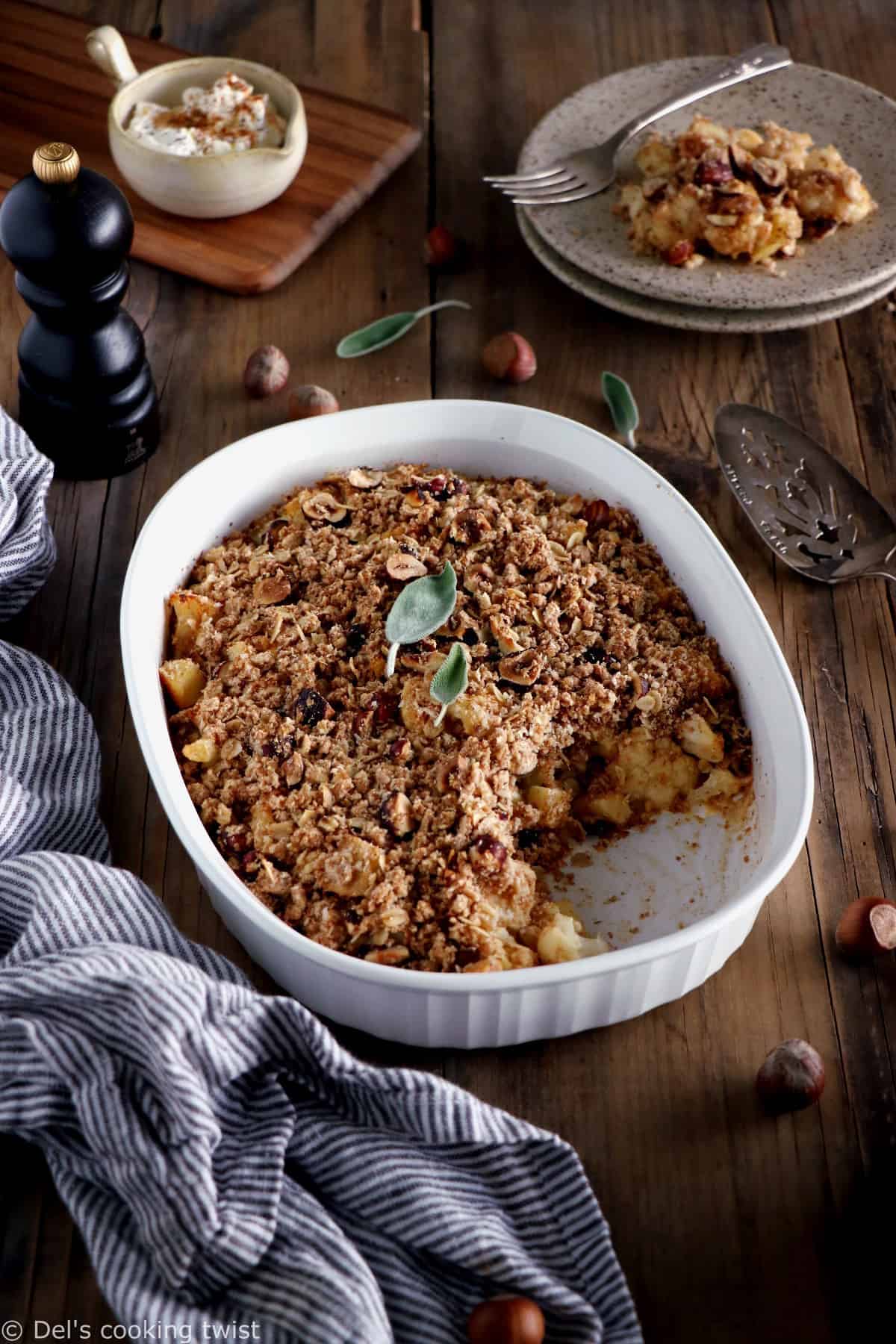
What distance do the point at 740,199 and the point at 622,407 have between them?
37cm

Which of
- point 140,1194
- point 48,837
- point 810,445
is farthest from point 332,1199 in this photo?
point 810,445

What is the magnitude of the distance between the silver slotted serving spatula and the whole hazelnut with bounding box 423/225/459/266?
562 mm

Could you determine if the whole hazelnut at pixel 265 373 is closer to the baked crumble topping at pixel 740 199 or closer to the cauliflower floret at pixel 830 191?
the baked crumble topping at pixel 740 199

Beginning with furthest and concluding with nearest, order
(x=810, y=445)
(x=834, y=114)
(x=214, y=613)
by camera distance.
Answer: (x=834, y=114) < (x=810, y=445) < (x=214, y=613)

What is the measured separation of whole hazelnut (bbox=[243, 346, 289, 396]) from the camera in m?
1.95

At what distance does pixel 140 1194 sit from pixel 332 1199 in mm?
173

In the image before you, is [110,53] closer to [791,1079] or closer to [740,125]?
[740,125]

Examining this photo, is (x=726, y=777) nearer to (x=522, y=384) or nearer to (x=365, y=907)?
(x=365, y=907)

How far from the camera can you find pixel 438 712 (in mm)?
1421

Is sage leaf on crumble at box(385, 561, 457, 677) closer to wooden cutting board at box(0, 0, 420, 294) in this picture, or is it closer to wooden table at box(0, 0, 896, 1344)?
wooden table at box(0, 0, 896, 1344)

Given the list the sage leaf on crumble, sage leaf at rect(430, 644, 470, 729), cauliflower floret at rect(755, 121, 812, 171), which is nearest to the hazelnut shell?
the sage leaf on crumble

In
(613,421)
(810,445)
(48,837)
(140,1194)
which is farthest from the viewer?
(613,421)

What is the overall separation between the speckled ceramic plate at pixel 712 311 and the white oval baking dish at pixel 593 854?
43 centimetres

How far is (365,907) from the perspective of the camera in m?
1.28
